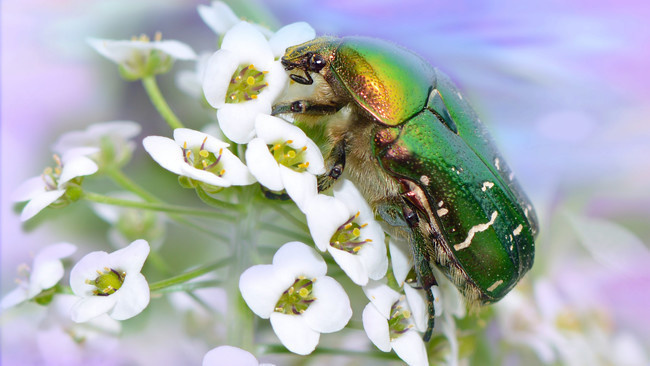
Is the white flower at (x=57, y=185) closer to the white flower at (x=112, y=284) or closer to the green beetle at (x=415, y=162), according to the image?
the white flower at (x=112, y=284)

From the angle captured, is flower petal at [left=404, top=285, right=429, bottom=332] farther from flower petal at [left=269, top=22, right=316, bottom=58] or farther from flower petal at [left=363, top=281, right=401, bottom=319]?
flower petal at [left=269, top=22, right=316, bottom=58]

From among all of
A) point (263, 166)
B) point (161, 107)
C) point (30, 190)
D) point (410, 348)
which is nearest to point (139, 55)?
point (161, 107)

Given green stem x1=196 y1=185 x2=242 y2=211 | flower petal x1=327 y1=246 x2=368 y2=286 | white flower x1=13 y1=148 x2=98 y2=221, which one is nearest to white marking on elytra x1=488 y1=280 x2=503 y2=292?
flower petal x1=327 y1=246 x2=368 y2=286

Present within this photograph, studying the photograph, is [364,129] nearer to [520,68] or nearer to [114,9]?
[520,68]

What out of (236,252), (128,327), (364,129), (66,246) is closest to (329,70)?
(364,129)

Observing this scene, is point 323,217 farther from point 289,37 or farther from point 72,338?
point 72,338

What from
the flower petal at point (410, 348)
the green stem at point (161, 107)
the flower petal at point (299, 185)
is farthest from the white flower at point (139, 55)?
the flower petal at point (410, 348)
